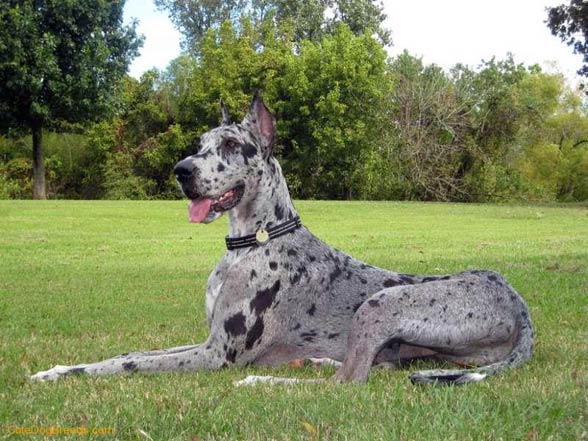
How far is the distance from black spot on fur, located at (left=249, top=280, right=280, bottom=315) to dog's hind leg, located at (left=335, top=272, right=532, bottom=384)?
773mm

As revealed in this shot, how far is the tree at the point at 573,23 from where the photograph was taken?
38094mm

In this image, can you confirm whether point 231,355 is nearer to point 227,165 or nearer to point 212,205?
point 212,205

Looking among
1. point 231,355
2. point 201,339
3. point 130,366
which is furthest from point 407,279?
point 201,339

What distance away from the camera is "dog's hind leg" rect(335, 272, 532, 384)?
215 inches

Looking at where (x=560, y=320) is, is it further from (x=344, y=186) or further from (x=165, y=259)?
(x=344, y=186)

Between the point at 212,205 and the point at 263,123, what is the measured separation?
0.88 meters

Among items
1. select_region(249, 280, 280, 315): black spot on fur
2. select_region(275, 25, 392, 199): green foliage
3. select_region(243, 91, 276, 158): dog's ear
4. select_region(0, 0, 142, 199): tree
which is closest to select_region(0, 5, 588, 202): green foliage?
select_region(275, 25, 392, 199): green foliage

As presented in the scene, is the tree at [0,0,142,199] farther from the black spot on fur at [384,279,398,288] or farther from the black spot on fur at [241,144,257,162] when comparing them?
the black spot on fur at [384,279,398,288]

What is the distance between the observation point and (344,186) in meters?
52.0

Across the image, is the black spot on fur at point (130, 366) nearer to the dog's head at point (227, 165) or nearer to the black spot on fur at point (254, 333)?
the black spot on fur at point (254, 333)

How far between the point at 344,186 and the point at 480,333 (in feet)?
153

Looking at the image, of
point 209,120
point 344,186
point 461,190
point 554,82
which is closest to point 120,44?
point 209,120

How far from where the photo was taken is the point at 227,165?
613 cm

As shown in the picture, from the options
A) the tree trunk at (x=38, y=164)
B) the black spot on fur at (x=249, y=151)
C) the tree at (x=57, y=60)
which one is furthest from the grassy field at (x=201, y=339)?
the tree trunk at (x=38, y=164)
